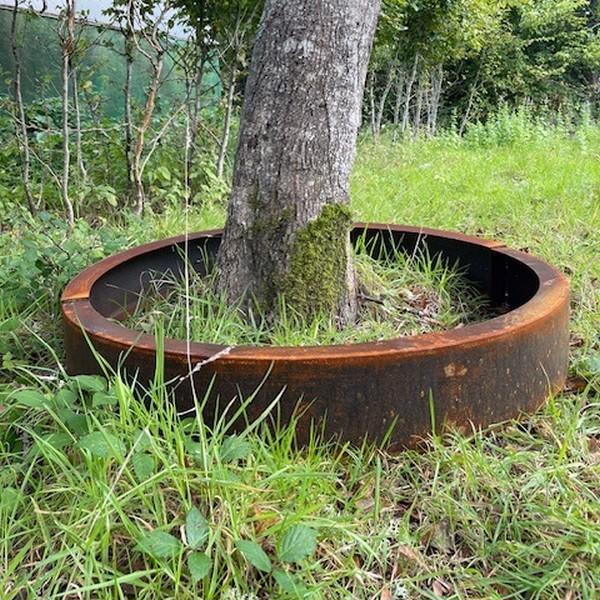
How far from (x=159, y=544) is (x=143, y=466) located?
0.15 m

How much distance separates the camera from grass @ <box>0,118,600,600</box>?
106 cm

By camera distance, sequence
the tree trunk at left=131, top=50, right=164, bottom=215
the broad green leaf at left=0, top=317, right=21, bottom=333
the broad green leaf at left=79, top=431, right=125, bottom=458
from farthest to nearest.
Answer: the tree trunk at left=131, top=50, right=164, bottom=215 < the broad green leaf at left=0, top=317, right=21, bottom=333 < the broad green leaf at left=79, top=431, right=125, bottom=458

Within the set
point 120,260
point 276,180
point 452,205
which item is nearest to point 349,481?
point 276,180

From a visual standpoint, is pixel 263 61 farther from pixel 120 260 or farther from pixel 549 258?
pixel 549 258

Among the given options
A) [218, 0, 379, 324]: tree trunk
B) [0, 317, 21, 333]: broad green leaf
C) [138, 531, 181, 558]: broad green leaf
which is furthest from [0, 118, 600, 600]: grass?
[218, 0, 379, 324]: tree trunk

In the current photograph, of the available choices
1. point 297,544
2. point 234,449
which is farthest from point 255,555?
point 234,449

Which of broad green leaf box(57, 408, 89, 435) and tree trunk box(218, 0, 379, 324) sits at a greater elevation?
tree trunk box(218, 0, 379, 324)

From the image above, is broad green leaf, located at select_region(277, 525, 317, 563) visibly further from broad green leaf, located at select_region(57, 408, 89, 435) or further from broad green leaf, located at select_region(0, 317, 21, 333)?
broad green leaf, located at select_region(0, 317, 21, 333)

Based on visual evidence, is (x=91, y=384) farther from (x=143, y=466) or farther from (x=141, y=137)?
(x=141, y=137)

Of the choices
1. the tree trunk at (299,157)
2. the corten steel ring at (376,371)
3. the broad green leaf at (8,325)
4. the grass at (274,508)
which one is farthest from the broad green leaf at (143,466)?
the broad green leaf at (8,325)

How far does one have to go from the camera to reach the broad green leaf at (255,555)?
103cm

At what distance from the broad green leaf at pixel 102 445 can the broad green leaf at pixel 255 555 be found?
0.94 ft

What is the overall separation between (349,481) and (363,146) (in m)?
5.84

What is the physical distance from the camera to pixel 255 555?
3.41 ft
